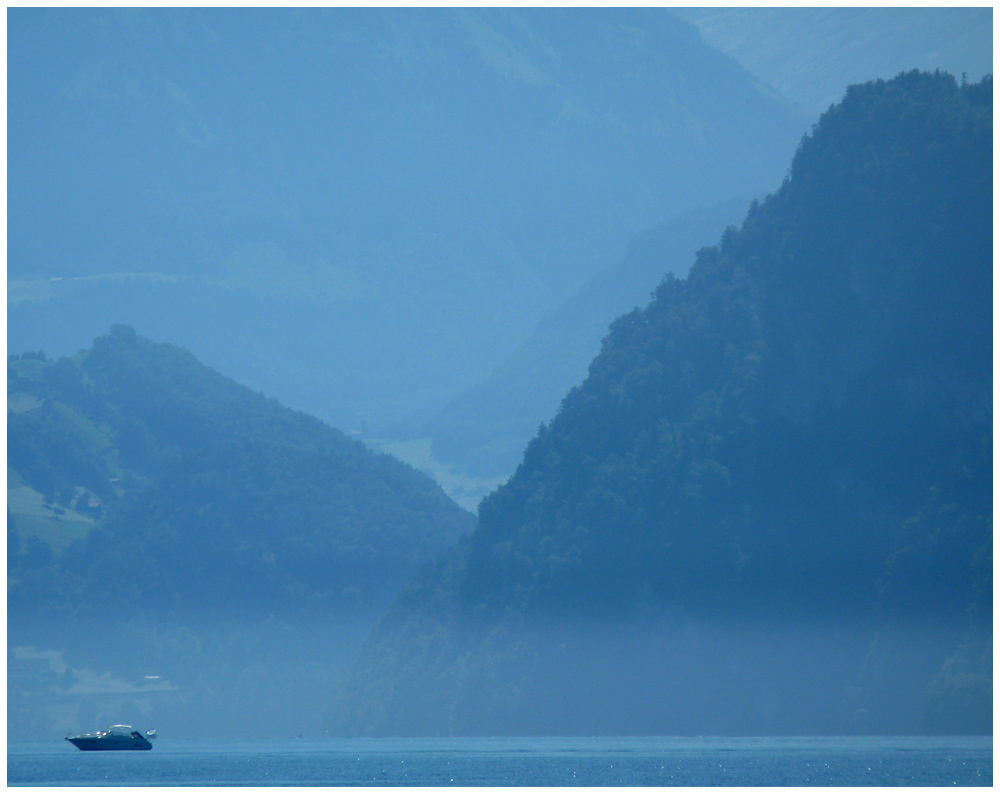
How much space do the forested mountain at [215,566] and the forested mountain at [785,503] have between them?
35512mm

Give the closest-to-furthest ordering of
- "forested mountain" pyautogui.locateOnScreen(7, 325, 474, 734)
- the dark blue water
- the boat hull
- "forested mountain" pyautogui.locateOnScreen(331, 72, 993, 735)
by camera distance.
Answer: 1. the dark blue water
2. the boat hull
3. "forested mountain" pyautogui.locateOnScreen(331, 72, 993, 735)
4. "forested mountain" pyautogui.locateOnScreen(7, 325, 474, 734)

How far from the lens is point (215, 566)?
166250mm

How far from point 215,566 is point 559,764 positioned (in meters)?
98.0

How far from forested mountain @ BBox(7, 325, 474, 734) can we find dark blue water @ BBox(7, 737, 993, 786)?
49.8m

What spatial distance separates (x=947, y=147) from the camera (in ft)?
358

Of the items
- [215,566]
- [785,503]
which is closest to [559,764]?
[785,503]

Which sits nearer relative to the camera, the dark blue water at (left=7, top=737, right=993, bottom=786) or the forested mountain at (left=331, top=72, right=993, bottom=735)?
the dark blue water at (left=7, top=737, right=993, bottom=786)

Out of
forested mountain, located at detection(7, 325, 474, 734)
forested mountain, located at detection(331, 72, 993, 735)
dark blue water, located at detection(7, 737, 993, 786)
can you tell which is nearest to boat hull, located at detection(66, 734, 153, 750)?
dark blue water, located at detection(7, 737, 993, 786)

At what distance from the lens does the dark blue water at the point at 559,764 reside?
220 feet

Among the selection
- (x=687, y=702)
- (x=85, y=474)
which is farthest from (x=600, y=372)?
(x=85, y=474)

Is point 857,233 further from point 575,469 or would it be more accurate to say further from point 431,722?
point 431,722

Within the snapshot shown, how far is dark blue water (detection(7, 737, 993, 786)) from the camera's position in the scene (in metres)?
67.0

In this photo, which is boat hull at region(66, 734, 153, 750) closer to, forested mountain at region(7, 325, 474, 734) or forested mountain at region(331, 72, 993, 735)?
forested mountain at region(331, 72, 993, 735)

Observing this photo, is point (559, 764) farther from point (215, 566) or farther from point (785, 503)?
point (215, 566)
